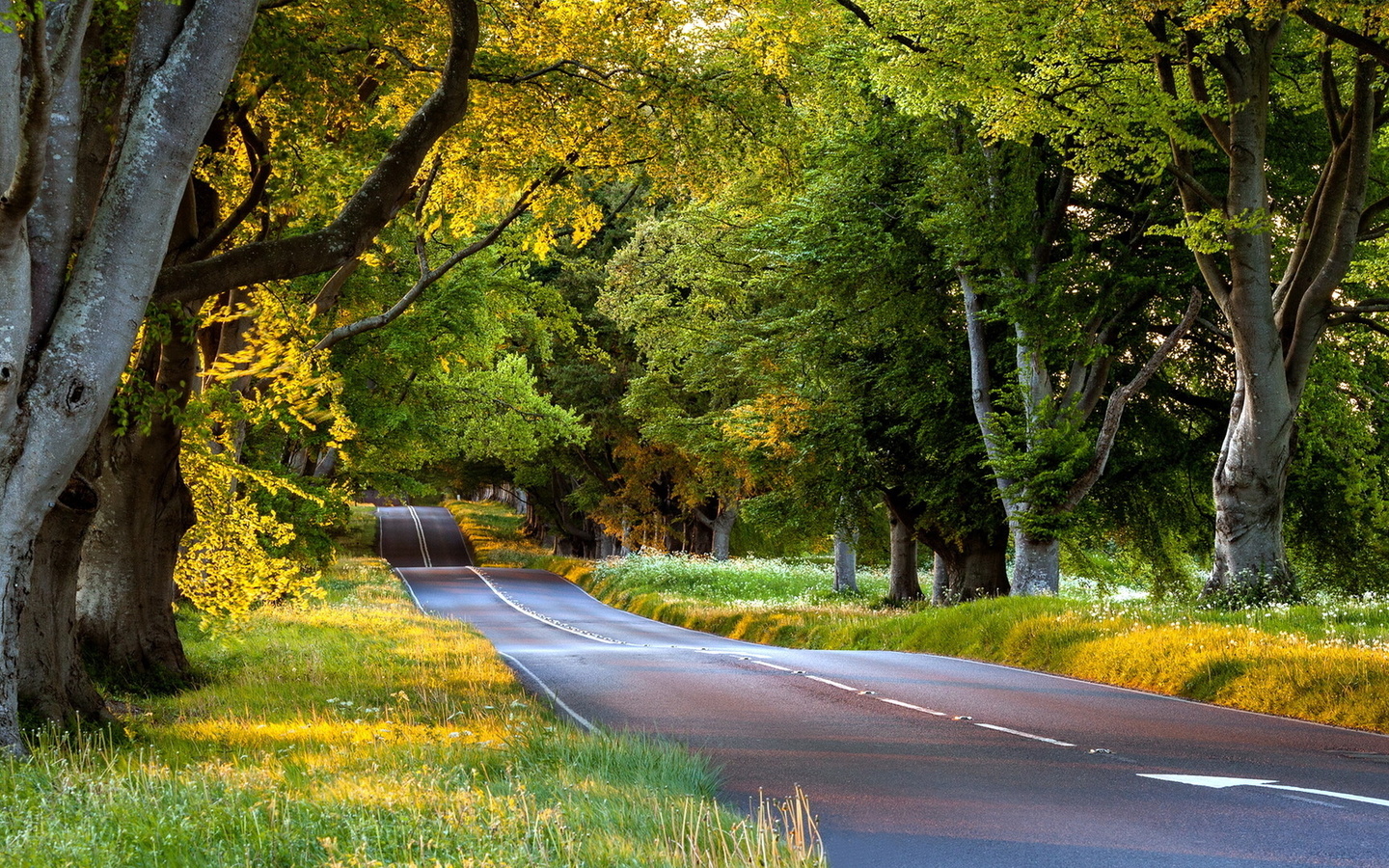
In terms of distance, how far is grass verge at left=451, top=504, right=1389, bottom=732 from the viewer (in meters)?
11.5

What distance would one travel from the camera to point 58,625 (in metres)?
9.22

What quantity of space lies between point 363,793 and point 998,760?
4721 mm

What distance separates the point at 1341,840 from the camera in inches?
236

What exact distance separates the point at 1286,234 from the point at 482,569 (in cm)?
4065

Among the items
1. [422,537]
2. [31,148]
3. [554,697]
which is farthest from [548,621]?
[422,537]

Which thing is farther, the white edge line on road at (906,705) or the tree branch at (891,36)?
the tree branch at (891,36)

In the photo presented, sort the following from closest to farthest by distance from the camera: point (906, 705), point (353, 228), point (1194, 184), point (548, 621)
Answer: point (353, 228)
point (906, 705)
point (1194, 184)
point (548, 621)

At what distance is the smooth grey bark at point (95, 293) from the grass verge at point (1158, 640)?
1077 cm

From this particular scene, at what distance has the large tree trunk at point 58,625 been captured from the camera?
8.80 meters

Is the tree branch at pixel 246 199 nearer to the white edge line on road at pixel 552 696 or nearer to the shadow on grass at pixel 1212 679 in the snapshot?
the white edge line on road at pixel 552 696

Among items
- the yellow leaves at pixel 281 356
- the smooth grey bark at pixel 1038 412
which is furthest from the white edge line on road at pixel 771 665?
the yellow leaves at pixel 281 356

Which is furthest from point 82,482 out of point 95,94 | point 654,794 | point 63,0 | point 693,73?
point 693,73

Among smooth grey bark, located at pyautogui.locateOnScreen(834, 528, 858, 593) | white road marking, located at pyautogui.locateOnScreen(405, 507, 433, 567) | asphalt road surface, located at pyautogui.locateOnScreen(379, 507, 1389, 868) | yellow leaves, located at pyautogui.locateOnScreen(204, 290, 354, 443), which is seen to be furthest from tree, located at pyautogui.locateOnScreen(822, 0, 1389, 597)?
white road marking, located at pyautogui.locateOnScreen(405, 507, 433, 567)

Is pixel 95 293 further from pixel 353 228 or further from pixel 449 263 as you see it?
pixel 449 263
